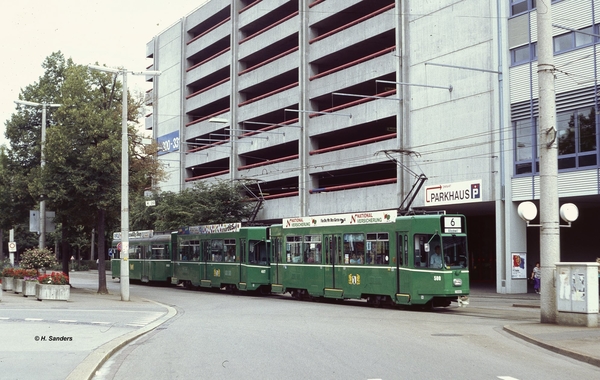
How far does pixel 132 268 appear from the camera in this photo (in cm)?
4928

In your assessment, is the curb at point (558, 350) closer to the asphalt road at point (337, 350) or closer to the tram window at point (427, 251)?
the asphalt road at point (337, 350)

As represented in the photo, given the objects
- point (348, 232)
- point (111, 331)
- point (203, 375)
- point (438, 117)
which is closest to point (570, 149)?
point (438, 117)

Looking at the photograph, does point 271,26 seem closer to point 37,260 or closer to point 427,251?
point 37,260

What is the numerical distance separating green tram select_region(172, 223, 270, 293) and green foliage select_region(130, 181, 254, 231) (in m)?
12.1

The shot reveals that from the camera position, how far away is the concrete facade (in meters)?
35.8

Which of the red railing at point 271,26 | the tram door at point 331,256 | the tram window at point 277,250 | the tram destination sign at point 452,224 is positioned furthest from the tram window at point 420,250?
the red railing at point 271,26

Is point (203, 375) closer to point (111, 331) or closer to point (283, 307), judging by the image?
point (111, 331)

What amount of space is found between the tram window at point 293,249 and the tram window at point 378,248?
4676 mm

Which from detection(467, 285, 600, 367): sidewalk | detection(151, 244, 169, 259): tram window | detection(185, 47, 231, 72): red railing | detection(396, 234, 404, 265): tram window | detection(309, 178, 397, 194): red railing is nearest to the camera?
detection(467, 285, 600, 367): sidewalk

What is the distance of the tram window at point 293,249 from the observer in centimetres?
3037

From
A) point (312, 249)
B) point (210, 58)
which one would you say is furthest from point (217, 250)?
point (210, 58)

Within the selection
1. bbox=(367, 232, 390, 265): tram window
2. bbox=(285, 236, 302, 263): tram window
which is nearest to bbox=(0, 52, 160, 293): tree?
bbox=(285, 236, 302, 263): tram window

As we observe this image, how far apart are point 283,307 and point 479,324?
8772 mm

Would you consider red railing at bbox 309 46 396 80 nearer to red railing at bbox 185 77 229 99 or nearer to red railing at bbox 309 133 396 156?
red railing at bbox 309 133 396 156
